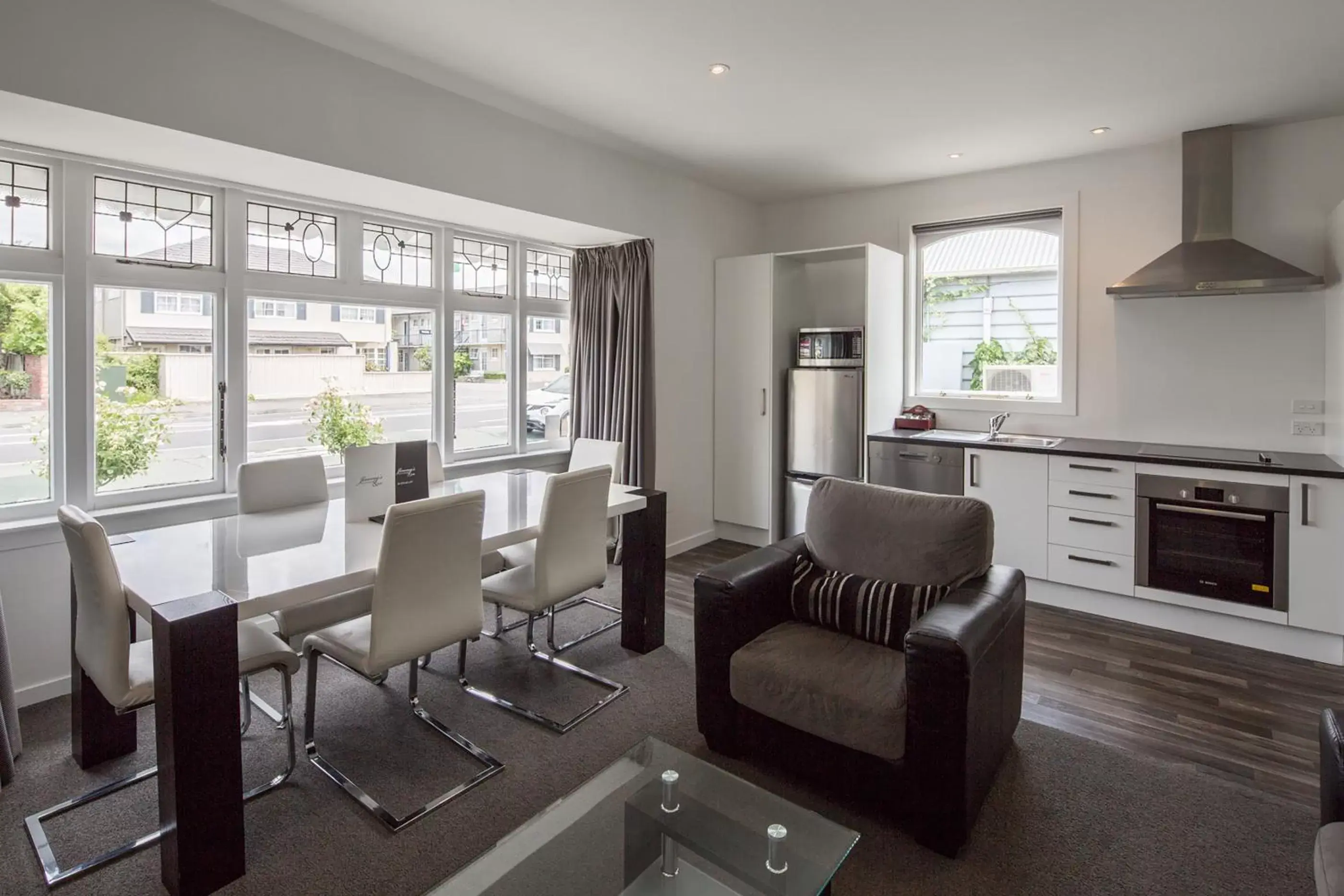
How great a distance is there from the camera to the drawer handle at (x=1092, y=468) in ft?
12.8

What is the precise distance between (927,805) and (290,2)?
3.47 metres

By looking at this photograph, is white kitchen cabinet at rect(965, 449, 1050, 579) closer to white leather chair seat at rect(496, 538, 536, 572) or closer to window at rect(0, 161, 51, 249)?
white leather chair seat at rect(496, 538, 536, 572)

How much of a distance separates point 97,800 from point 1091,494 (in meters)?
4.58

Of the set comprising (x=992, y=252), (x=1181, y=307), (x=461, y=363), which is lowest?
(x=461, y=363)

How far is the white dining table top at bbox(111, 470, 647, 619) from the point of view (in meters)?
2.07

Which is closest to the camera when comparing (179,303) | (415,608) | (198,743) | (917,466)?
(198,743)

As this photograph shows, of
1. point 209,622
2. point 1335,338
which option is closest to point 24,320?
point 209,622

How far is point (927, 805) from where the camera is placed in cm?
201

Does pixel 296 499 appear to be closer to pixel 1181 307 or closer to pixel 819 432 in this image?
pixel 819 432

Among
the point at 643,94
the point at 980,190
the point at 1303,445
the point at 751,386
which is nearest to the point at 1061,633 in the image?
the point at 1303,445

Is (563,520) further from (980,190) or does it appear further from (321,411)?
(980,190)

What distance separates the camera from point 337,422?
396 cm

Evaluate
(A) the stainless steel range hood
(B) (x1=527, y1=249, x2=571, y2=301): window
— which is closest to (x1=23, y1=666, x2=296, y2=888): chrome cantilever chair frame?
(B) (x1=527, y1=249, x2=571, y2=301): window

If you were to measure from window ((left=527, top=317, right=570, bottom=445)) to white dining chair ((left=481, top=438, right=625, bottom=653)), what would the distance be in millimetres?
883
